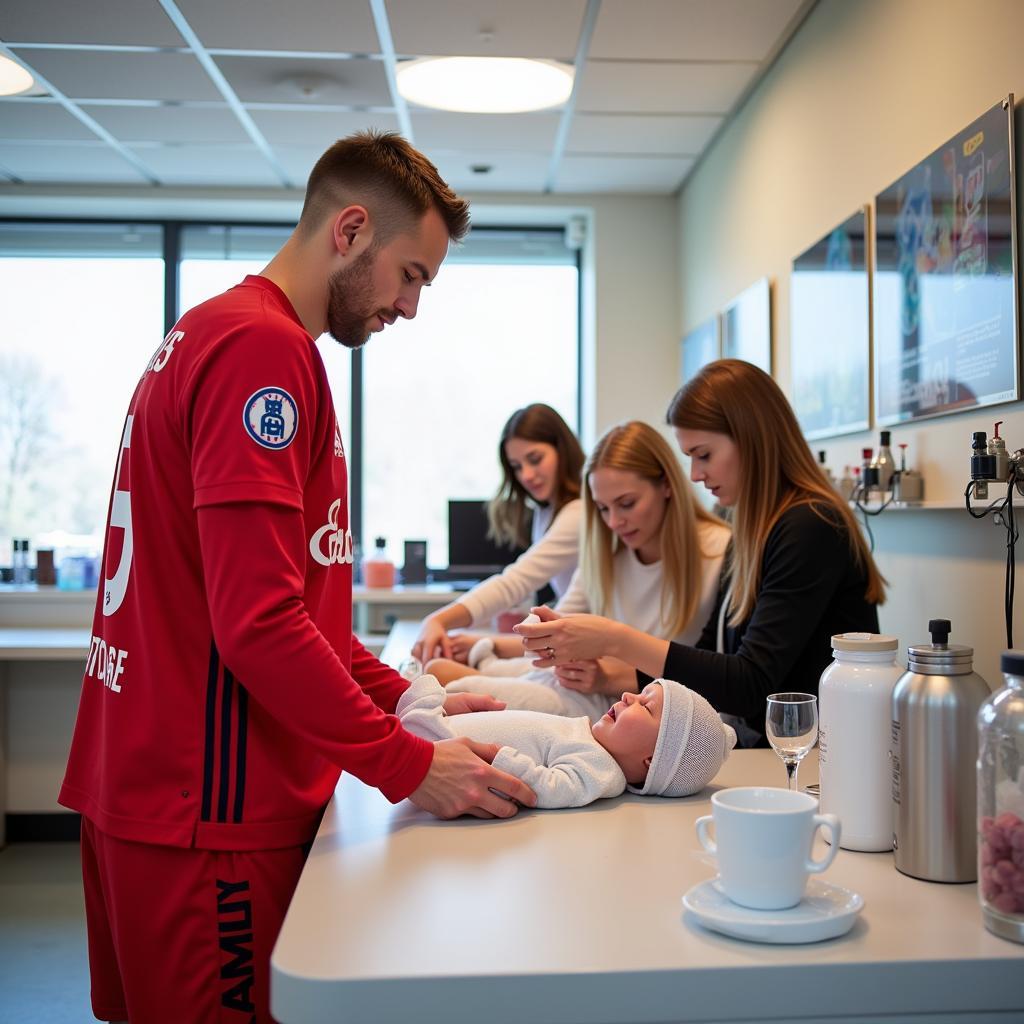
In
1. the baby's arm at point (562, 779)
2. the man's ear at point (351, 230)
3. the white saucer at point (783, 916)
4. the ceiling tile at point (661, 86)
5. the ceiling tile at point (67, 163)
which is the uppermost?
the ceiling tile at point (67, 163)

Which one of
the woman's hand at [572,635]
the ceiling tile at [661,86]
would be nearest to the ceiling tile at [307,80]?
the ceiling tile at [661,86]

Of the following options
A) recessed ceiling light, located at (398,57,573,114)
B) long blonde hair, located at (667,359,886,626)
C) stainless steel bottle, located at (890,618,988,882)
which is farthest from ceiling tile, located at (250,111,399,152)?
stainless steel bottle, located at (890,618,988,882)

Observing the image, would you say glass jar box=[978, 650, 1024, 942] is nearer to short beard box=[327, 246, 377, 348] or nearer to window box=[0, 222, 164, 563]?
short beard box=[327, 246, 377, 348]

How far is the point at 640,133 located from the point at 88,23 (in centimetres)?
210

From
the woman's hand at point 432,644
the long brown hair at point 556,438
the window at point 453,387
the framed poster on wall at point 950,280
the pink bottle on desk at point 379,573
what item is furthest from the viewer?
the window at point 453,387

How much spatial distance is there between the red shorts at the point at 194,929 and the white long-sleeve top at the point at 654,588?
3.97ft

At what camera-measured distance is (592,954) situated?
896 millimetres

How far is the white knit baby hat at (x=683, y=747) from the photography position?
1386 mm

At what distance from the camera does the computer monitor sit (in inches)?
193

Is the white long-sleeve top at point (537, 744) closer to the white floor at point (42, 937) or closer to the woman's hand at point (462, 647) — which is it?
the woman's hand at point (462, 647)

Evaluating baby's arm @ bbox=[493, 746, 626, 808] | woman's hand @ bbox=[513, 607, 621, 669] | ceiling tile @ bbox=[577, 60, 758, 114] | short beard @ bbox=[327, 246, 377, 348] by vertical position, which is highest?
ceiling tile @ bbox=[577, 60, 758, 114]

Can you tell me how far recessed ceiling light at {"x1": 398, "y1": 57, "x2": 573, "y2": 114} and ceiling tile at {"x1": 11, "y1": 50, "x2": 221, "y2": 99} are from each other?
75 cm

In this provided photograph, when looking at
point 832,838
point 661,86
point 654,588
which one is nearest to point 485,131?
point 661,86

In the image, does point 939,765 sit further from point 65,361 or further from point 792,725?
point 65,361
